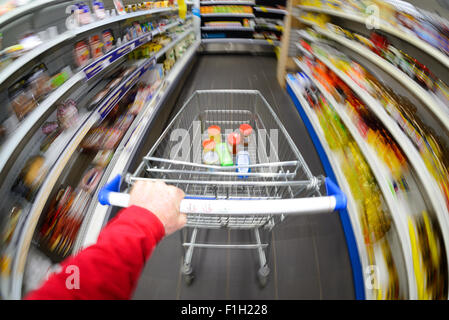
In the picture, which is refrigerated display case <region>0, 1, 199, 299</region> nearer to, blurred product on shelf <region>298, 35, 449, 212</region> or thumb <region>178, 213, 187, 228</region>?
thumb <region>178, 213, 187, 228</region>

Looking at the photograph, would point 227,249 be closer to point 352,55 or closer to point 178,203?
point 178,203

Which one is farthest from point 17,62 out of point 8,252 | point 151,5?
point 151,5

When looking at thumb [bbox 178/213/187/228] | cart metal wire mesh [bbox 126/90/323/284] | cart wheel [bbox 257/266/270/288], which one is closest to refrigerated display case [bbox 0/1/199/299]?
cart metal wire mesh [bbox 126/90/323/284]

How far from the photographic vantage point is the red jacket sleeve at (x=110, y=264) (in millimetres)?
422

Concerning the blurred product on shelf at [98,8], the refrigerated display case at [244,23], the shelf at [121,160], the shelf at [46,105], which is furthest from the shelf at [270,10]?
the blurred product on shelf at [98,8]

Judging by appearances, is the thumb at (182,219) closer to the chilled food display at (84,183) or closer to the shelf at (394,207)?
the chilled food display at (84,183)

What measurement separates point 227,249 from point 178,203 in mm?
1033

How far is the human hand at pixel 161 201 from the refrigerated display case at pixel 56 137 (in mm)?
629

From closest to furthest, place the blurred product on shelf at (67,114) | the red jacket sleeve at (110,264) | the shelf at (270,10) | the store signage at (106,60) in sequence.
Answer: the red jacket sleeve at (110,264) < the blurred product on shelf at (67,114) < the store signage at (106,60) < the shelf at (270,10)

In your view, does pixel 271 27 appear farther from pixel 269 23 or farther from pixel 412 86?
pixel 412 86

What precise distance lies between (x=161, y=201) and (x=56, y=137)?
3.51ft

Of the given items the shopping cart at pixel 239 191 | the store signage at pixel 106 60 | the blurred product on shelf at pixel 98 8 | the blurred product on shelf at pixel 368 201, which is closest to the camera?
the shopping cart at pixel 239 191
